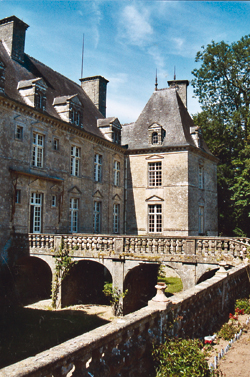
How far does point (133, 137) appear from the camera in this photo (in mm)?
24422

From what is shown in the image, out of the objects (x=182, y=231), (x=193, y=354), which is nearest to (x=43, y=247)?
(x=182, y=231)

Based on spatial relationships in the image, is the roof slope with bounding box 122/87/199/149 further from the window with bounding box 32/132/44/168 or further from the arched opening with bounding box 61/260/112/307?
the arched opening with bounding box 61/260/112/307

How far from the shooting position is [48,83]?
65.9 ft

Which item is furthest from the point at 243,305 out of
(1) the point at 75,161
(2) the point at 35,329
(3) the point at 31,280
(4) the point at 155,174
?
(4) the point at 155,174

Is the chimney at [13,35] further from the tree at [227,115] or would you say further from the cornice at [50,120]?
the tree at [227,115]

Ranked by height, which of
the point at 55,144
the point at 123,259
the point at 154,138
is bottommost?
the point at 123,259

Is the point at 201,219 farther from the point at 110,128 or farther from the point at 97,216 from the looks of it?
the point at 110,128

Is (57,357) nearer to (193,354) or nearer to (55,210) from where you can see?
(193,354)

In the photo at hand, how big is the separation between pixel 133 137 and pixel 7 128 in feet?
36.2

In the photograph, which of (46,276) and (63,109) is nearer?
(46,276)

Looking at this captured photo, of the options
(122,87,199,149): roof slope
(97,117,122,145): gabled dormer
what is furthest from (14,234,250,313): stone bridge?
(122,87,199,149): roof slope

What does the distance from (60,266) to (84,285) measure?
2468 mm

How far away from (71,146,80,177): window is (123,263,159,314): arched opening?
21.1ft

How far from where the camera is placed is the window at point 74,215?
18.6 m
